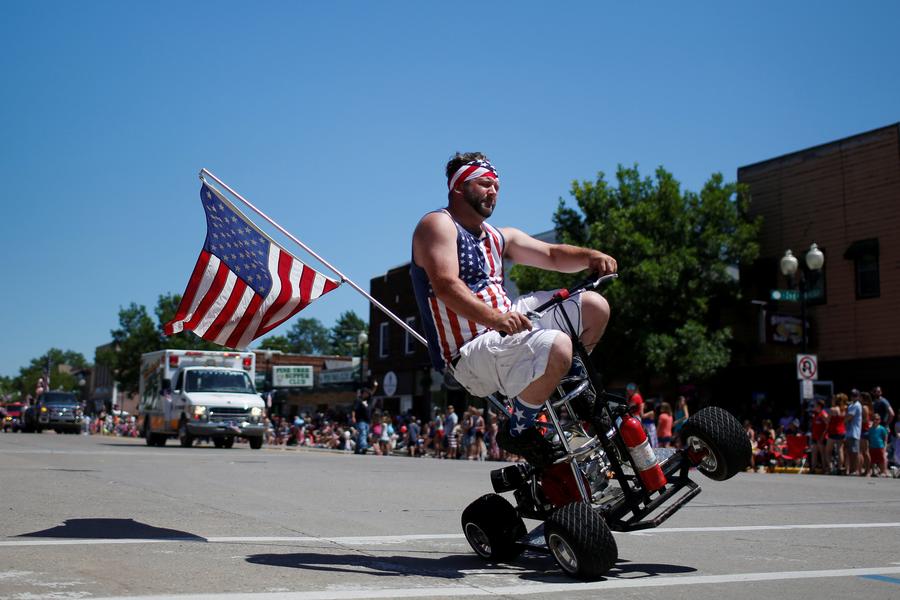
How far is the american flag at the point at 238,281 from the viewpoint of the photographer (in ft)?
23.1

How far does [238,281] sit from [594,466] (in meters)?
3.42

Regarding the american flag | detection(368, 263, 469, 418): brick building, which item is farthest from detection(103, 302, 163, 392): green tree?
the american flag

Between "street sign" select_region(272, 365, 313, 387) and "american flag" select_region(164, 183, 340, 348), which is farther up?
"street sign" select_region(272, 365, 313, 387)

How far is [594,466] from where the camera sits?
475 centimetres

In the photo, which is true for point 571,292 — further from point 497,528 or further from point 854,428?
point 854,428

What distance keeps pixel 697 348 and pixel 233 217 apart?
21.8 meters

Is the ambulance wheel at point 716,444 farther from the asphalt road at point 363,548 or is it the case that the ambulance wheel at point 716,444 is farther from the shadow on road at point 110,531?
the shadow on road at point 110,531

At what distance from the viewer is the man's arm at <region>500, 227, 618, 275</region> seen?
17.7ft

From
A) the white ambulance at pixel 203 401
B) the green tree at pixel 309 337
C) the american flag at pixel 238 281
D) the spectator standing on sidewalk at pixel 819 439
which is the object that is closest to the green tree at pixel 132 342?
the white ambulance at pixel 203 401

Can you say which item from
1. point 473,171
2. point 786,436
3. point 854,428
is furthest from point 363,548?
point 786,436

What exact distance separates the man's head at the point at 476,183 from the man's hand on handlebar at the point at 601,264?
63cm

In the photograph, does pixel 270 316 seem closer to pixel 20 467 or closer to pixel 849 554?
pixel 849 554

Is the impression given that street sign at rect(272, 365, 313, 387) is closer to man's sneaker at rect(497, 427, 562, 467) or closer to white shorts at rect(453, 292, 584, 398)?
white shorts at rect(453, 292, 584, 398)

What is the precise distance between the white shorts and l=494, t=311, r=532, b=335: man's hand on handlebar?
0.22 feet
